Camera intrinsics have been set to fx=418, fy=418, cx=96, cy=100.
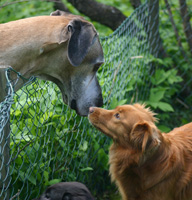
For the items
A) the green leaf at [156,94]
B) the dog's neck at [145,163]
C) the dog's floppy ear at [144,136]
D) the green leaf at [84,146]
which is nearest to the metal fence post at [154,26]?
the green leaf at [156,94]

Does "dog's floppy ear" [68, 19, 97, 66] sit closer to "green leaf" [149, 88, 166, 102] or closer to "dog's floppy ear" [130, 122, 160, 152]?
"dog's floppy ear" [130, 122, 160, 152]

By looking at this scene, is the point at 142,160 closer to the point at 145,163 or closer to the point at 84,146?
the point at 145,163

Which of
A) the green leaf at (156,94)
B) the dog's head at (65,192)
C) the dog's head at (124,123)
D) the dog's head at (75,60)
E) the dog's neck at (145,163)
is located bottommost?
the green leaf at (156,94)

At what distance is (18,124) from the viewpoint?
13.0ft

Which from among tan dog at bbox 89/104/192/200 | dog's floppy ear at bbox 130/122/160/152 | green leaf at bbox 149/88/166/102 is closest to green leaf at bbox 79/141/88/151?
tan dog at bbox 89/104/192/200

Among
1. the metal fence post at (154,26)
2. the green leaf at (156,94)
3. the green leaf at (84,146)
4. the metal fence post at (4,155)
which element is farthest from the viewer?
the metal fence post at (154,26)

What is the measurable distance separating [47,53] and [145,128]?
1125 millimetres

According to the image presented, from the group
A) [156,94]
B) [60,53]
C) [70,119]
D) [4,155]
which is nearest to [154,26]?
[156,94]

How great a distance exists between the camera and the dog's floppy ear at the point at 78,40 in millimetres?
3658

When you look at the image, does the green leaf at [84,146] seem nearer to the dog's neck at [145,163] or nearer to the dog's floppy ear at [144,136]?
the dog's neck at [145,163]

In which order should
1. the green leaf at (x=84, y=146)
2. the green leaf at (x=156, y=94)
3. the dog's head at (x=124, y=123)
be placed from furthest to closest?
the green leaf at (x=156, y=94) → the green leaf at (x=84, y=146) → the dog's head at (x=124, y=123)

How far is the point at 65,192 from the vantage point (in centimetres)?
369

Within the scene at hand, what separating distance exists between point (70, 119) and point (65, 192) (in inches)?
44.2

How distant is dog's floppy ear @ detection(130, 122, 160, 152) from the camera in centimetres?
370
